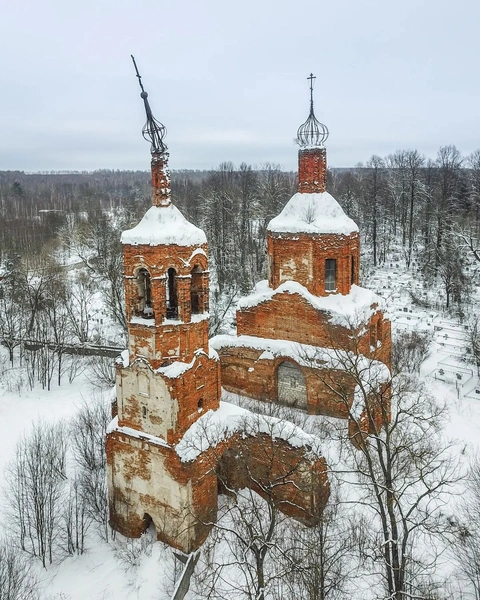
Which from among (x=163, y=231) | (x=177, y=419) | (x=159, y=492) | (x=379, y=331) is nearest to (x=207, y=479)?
(x=159, y=492)

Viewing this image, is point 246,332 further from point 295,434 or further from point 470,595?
point 470,595

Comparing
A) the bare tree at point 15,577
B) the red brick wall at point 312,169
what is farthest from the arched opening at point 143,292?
the red brick wall at point 312,169

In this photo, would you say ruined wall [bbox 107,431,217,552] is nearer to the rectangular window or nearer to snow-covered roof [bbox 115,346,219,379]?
snow-covered roof [bbox 115,346,219,379]

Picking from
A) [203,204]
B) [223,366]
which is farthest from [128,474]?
[203,204]

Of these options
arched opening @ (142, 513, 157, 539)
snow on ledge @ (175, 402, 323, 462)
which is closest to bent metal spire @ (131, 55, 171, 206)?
snow on ledge @ (175, 402, 323, 462)

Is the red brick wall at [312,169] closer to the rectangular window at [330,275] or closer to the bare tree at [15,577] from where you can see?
the rectangular window at [330,275]

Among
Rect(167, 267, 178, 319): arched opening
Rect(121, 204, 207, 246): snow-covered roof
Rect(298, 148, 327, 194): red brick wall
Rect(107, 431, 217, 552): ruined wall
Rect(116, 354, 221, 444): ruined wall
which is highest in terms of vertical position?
Rect(298, 148, 327, 194): red brick wall
